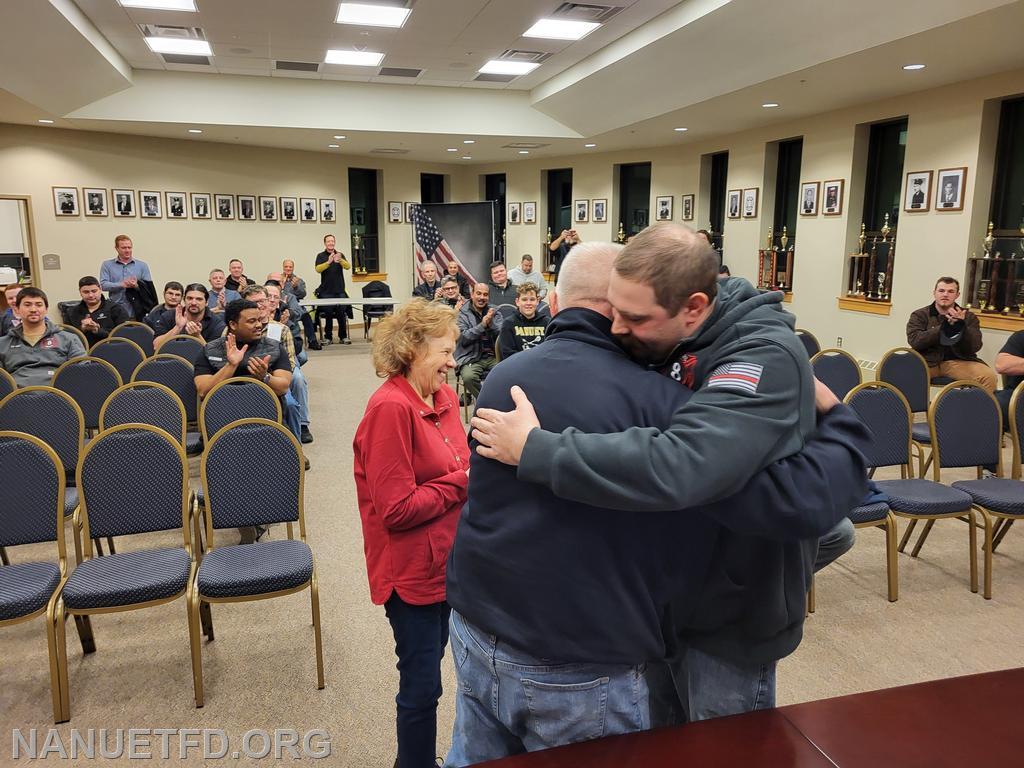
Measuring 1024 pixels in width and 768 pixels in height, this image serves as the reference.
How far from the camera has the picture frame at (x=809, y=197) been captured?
9.98 metres

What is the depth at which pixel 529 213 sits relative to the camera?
52.9 ft

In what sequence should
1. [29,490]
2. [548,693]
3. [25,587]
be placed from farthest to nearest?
[29,490], [25,587], [548,693]

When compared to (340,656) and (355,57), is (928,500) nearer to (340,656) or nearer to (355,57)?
(340,656)

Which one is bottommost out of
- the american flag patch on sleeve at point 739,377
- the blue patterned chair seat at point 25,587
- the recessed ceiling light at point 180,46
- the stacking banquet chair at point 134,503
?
the blue patterned chair seat at point 25,587

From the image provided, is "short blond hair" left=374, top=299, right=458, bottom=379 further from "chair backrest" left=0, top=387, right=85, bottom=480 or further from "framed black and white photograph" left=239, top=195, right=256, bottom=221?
"framed black and white photograph" left=239, top=195, right=256, bottom=221

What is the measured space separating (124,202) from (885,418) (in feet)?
41.7

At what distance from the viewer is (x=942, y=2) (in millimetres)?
5520

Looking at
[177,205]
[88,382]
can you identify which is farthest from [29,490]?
[177,205]

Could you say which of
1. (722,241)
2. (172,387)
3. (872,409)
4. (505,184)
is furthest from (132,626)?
(505,184)

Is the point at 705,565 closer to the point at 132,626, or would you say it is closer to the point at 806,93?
the point at 132,626

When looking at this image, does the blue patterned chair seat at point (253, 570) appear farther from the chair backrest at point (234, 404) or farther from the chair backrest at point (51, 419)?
A: the chair backrest at point (51, 419)

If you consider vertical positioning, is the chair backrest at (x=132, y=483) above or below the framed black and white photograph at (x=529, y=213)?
below

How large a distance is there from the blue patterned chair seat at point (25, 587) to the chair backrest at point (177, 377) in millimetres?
2269

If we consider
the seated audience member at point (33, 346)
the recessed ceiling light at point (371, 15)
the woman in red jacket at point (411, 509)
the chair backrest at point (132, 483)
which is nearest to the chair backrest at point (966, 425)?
A: the woman in red jacket at point (411, 509)
